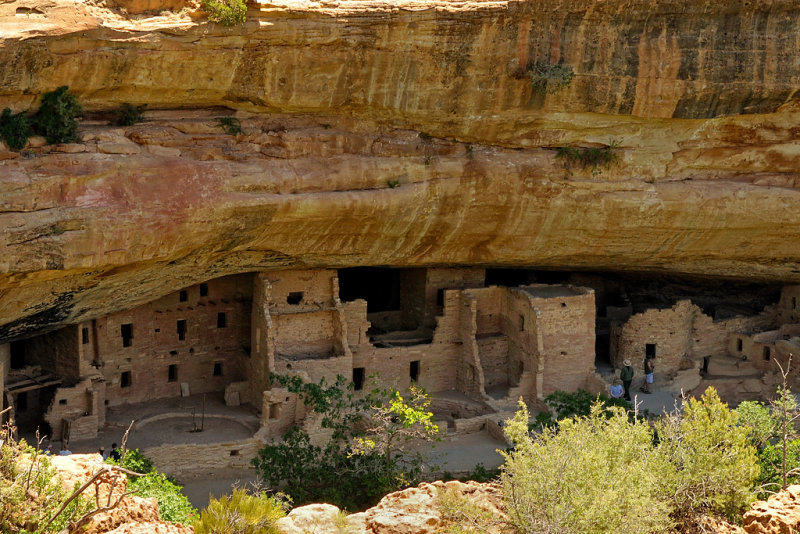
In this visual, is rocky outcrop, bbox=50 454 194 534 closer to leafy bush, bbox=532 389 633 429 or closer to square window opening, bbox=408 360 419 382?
leafy bush, bbox=532 389 633 429

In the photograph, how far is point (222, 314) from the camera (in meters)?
25.8

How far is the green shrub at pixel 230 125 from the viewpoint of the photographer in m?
20.2

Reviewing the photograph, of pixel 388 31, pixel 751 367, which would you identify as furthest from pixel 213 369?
pixel 751 367

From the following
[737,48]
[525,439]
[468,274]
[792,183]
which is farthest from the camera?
[468,274]

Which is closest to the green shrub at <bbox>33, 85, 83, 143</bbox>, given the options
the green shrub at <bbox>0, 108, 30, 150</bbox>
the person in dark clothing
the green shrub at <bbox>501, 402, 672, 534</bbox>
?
the green shrub at <bbox>0, 108, 30, 150</bbox>

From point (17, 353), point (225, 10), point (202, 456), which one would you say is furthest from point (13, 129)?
point (17, 353)

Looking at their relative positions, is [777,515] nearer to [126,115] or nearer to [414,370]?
[126,115]

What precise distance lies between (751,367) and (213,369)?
14.1 m

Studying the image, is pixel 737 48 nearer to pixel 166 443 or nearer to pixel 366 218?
pixel 366 218

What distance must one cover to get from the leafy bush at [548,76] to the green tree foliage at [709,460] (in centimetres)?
735

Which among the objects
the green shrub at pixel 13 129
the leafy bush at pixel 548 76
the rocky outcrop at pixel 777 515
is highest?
the leafy bush at pixel 548 76

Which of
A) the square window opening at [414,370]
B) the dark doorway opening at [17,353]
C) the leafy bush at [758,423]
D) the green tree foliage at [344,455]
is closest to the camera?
the leafy bush at [758,423]

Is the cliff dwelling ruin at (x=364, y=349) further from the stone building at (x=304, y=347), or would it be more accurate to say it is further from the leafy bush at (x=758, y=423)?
the leafy bush at (x=758, y=423)

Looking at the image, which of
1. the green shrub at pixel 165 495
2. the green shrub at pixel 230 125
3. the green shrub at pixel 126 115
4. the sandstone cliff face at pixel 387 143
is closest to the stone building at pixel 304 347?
the sandstone cliff face at pixel 387 143
